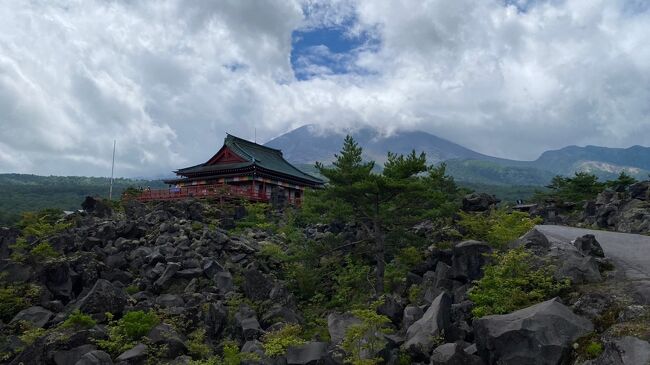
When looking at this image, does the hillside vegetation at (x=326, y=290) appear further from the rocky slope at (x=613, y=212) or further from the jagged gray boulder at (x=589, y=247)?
the rocky slope at (x=613, y=212)

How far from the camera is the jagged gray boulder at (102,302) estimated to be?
1612cm

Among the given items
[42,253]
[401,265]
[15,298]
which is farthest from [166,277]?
[401,265]

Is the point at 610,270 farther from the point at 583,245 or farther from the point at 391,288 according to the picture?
the point at 391,288

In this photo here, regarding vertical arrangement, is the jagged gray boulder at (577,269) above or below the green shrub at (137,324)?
above

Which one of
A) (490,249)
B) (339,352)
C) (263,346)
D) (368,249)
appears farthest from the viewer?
(368,249)

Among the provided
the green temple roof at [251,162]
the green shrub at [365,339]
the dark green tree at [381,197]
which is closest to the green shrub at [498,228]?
the dark green tree at [381,197]

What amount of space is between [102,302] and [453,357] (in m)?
12.9

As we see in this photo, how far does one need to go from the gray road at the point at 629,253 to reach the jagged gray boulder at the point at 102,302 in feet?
54.1

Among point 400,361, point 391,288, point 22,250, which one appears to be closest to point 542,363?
point 400,361

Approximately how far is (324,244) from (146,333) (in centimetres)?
870

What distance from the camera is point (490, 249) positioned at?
1528 centimetres

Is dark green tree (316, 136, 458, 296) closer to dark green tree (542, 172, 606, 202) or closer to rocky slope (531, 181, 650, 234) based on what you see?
rocky slope (531, 181, 650, 234)

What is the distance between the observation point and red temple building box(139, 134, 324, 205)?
135 feet

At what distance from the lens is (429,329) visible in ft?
37.7
